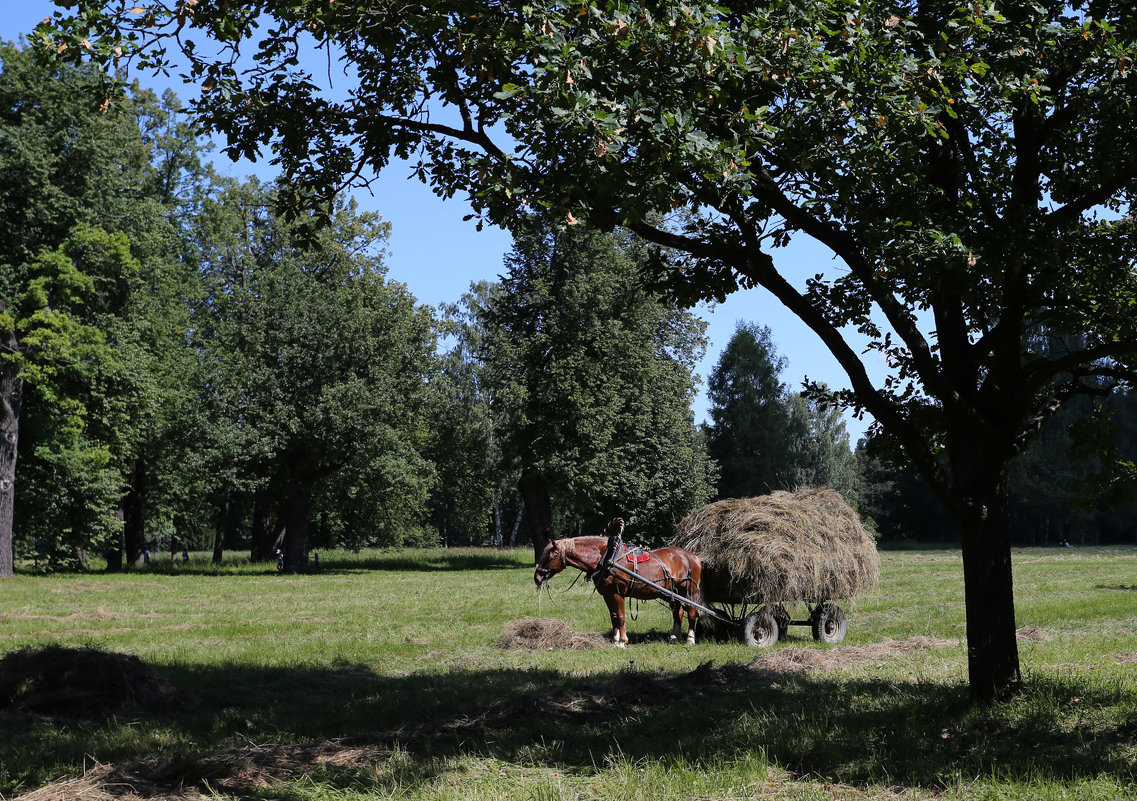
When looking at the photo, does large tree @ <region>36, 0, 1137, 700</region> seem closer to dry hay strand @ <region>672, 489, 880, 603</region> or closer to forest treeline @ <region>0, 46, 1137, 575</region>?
dry hay strand @ <region>672, 489, 880, 603</region>

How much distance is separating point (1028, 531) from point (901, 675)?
8717 centimetres

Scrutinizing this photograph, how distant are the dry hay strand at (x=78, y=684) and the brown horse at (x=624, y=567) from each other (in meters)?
6.52

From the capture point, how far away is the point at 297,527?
132 feet

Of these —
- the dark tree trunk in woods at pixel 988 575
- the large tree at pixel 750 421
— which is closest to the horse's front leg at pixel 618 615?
the dark tree trunk in woods at pixel 988 575

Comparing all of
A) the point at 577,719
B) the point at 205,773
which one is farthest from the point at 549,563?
the point at 205,773

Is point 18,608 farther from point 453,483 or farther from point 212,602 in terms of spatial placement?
point 453,483

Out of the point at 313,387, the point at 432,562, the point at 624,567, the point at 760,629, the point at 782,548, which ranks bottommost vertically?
the point at 432,562

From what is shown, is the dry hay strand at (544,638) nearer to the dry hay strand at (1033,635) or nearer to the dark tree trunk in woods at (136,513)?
the dry hay strand at (1033,635)

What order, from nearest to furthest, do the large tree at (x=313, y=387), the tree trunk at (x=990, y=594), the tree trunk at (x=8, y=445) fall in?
the tree trunk at (x=990, y=594)
the tree trunk at (x=8, y=445)
the large tree at (x=313, y=387)

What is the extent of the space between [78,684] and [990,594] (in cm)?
943

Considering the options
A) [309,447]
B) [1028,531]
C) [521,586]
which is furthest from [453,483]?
[1028,531]

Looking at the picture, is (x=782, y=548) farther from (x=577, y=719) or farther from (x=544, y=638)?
(x=577, y=719)

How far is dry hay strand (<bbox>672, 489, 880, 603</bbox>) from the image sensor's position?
1512 centimetres

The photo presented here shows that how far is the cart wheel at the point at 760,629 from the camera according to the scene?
52.3ft
